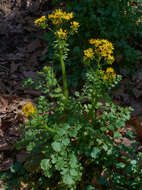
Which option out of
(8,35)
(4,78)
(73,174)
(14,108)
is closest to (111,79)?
(73,174)

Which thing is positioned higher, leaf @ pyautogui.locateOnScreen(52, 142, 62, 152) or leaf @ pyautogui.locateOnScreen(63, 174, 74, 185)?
leaf @ pyautogui.locateOnScreen(52, 142, 62, 152)

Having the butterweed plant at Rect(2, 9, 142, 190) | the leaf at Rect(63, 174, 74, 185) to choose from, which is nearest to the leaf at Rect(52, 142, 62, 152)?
the butterweed plant at Rect(2, 9, 142, 190)

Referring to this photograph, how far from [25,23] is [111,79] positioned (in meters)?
3.33

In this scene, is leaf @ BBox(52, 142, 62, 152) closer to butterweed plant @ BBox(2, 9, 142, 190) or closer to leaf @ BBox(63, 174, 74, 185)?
butterweed plant @ BBox(2, 9, 142, 190)

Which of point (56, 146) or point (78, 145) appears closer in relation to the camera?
point (56, 146)

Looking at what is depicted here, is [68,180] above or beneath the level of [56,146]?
beneath

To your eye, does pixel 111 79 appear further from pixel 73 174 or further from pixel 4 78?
pixel 4 78

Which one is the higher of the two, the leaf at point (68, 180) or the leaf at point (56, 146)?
the leaf at point (56, 146)

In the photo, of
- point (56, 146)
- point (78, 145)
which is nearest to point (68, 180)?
point (56, 146)

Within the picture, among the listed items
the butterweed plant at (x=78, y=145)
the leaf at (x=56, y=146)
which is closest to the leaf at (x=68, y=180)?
the butterweed plant at (x=78, y=145)

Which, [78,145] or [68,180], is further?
[78,145]

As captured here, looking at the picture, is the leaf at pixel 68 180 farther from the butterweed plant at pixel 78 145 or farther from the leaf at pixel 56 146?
the leaf at pixel 56 146

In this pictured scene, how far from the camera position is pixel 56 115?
2242 mm

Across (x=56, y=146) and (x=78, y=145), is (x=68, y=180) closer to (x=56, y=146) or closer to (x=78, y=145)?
(x=56, y=146)
